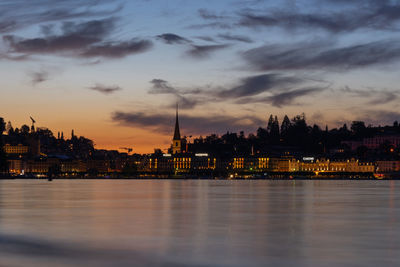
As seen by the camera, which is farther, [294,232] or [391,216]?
[391,216]

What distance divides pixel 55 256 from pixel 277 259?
7.38 m

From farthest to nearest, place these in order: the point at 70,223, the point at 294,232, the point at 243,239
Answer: the point at 70,223, the point at 294,232, the point at 243,239

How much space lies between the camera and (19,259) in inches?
869

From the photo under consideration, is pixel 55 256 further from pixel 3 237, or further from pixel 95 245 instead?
pixel 3 237

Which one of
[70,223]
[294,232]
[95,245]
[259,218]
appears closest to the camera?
[95,245]

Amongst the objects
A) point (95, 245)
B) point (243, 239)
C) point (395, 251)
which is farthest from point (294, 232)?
point (95, 245)

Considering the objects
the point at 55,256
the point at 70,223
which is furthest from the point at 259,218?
the point at 55,256

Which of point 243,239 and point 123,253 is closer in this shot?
point 123,253

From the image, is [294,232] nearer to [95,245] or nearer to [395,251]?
[395,251]

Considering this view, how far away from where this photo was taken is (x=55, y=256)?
2288 centimetres

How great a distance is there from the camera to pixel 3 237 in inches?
1109

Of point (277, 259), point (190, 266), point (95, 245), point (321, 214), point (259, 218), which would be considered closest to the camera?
point (190, 266)

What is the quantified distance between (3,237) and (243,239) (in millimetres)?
9871

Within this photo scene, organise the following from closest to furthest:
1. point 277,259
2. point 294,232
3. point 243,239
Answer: point 277,259 < point 243,239 < point 294,232
